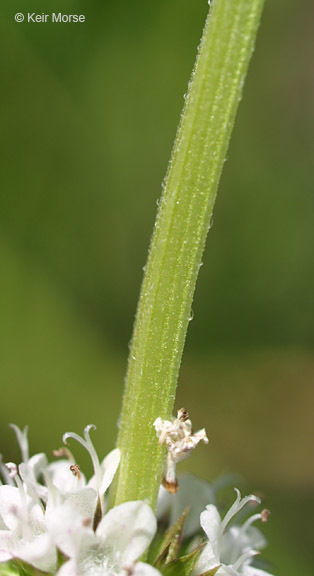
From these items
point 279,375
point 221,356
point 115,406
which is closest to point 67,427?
point 115,406

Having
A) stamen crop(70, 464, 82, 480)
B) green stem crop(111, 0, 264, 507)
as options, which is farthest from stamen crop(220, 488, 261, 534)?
stamen crop(70, 464, 82, 480)

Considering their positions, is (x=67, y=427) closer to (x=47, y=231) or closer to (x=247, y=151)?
(x=47, y=231)

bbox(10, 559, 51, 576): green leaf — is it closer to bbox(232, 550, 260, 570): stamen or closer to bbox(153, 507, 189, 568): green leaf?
bbox(153, 507, 189, 568): green leaf

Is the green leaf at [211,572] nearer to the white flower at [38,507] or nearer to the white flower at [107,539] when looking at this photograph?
the white flower at [107,539]

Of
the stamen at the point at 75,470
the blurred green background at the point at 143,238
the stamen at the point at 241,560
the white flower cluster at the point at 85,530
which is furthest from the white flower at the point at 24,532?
the blurred green background at the point at 143,238

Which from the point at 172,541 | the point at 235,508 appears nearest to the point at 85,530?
the point at 172,541
